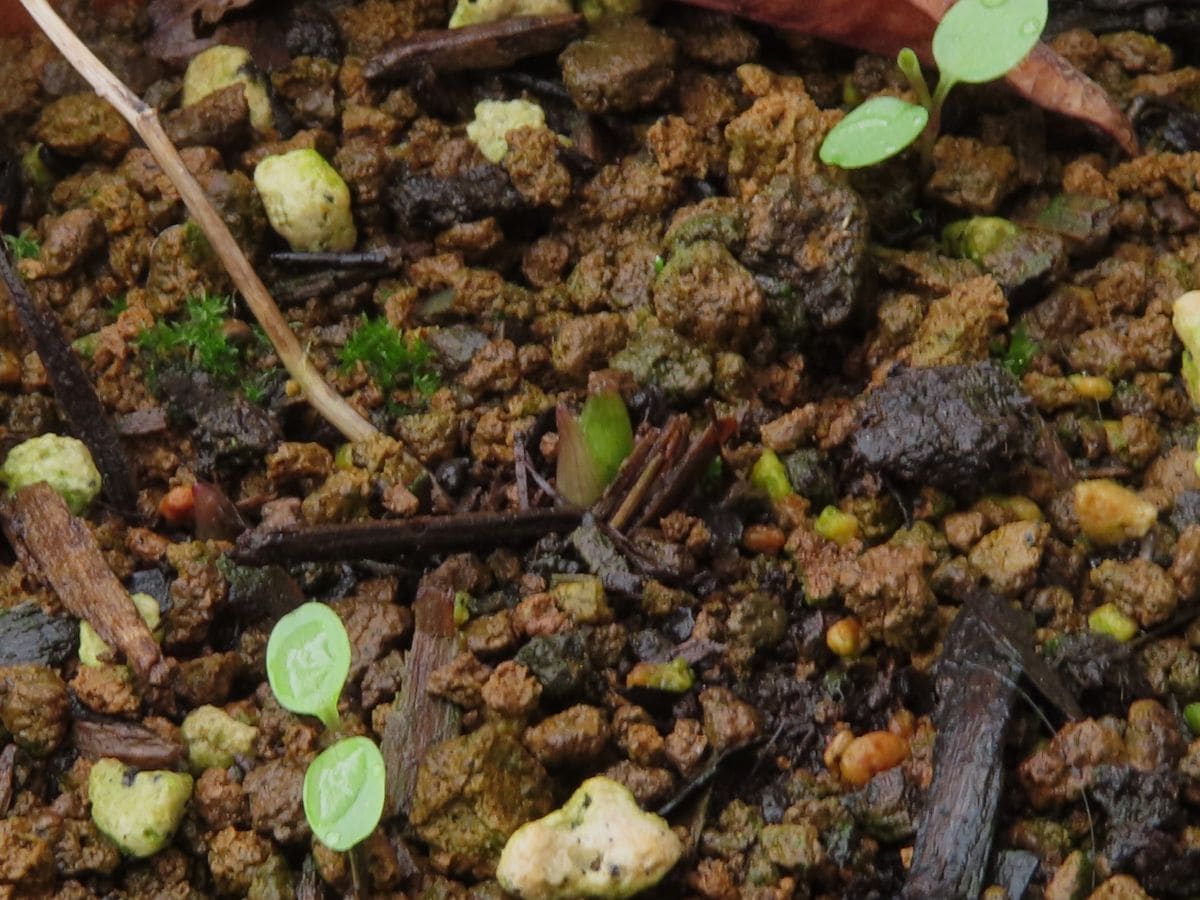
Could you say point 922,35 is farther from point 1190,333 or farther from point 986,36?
point 1190,333

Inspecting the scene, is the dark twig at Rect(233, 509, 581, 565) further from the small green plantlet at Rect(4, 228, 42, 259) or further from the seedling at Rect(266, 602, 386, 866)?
the small green plantlet at Rect(4, 228, 42, 259)

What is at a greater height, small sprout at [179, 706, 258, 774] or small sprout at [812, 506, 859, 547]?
small sprout at [812, 506, 859, 547]

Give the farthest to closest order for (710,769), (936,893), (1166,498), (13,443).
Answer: (13,443), (1166,498), (710,769), (936,893)

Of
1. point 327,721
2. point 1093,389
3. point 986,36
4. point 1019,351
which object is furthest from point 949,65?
point 327,721

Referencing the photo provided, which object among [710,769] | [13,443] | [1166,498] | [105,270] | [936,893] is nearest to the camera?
[936,893]

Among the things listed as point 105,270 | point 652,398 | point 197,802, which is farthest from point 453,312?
point 197,802

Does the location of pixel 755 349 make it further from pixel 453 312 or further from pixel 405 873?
pixel 405 873

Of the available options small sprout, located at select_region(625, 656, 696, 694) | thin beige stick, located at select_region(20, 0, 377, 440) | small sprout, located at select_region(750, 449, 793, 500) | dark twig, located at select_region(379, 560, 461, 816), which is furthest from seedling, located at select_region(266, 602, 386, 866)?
small sprout, located at select_region(750, 449, 793, 500)
